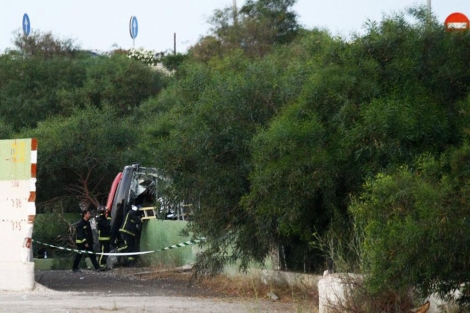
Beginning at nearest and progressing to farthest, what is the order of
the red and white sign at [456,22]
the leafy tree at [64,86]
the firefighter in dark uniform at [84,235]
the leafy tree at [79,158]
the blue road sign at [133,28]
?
the red and white sign at [456,22] < the firefighter in dark uniform at [84,235] < the leafy tree at [79,158] < the leafy tree at [64,86] < the blue road sign at [133,28]

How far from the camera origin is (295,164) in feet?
39.6

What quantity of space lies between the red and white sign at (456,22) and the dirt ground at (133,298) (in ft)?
14.3

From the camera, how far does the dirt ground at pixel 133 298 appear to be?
12992 mm

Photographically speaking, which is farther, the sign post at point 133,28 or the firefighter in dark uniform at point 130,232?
the sign post at point 133,28

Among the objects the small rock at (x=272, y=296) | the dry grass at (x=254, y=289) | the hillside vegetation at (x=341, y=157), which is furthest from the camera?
the small rock at (x=272, y=296)

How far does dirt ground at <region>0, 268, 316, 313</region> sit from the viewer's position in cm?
1299

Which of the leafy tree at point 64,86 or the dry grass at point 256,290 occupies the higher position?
the leafy tree at point 64,86

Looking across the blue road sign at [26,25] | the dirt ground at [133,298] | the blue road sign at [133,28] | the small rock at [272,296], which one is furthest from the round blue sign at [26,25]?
the small rock at [272,296]

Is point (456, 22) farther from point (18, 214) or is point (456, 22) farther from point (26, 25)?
point (26, 25)

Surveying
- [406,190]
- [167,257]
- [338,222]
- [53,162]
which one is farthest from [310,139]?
[53,162]

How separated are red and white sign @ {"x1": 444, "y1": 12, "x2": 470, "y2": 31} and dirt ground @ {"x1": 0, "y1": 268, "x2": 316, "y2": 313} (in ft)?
14.3

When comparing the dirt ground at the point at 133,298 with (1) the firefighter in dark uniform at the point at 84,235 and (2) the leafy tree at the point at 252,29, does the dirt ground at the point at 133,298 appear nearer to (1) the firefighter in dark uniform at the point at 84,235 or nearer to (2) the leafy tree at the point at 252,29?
(1) the firefighter in dark uniform at the point at 84,235

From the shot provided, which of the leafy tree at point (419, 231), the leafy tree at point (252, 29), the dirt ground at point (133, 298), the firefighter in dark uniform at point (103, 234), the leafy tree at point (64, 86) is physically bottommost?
the dirt ground at point (133, 298)

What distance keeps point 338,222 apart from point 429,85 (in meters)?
2.19
